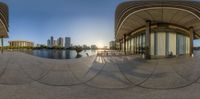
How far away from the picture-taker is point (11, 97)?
244 inches

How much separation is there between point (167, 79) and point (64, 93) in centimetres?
476

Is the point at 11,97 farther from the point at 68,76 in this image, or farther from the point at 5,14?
the point at 5,14

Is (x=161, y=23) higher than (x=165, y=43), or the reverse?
(x=161, y=23)

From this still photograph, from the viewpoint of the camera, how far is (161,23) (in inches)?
1102

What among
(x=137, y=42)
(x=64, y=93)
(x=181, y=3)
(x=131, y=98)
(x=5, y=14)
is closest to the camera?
(x=131, y=98)

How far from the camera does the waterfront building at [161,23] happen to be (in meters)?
19.6

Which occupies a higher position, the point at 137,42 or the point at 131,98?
the point at 137,42

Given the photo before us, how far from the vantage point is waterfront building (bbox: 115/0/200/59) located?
19641 mm

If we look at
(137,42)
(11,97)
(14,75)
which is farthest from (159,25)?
(11,97)

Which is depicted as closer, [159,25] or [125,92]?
[125,92]

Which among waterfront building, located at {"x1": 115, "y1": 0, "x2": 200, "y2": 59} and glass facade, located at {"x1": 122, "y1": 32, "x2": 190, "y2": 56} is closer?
waterfront building, located at {"x1": 115, "y1": 0, "x2": 200, "y2": 59}

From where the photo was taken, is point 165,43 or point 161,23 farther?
point 165,43

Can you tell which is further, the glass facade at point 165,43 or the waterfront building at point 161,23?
the glass facade at point 165,43

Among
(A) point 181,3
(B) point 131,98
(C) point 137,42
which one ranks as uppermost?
(A) point 181,3
